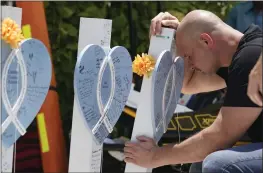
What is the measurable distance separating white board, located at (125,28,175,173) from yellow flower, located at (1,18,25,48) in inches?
21.5

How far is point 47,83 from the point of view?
1.94 metres

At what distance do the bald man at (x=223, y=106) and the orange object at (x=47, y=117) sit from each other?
1.24 meters

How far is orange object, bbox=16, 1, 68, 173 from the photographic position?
3.26 m

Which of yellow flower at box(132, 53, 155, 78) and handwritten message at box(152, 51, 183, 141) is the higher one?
yellow flower at box(132, 53, 155, 78)

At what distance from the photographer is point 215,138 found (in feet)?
6.35

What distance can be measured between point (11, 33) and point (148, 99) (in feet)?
1.98

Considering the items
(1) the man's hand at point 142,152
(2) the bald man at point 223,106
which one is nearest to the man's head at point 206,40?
(2) the bald man at point 223,106

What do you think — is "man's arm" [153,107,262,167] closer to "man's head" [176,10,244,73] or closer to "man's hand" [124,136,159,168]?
"man's hand" [124,136,159,168]

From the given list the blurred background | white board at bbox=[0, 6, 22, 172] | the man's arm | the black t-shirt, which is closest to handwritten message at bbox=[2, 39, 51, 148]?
white board at bbox=[0, 6, 22, 172]

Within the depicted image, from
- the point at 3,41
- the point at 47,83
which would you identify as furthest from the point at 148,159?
the point at 3,41

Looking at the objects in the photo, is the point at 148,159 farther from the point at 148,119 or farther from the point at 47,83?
the point at 47,83

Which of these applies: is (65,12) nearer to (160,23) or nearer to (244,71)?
(160,23)

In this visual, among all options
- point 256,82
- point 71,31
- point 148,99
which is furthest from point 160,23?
point 71,31

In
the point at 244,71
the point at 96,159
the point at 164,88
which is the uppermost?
the point at 244,71
